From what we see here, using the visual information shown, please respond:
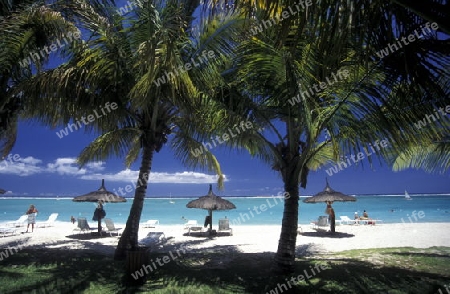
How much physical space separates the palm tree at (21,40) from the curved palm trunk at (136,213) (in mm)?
3031

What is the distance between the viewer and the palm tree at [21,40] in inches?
231

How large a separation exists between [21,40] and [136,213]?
464 centimetres

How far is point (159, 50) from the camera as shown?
5230mm

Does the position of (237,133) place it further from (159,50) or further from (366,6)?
(366,6)

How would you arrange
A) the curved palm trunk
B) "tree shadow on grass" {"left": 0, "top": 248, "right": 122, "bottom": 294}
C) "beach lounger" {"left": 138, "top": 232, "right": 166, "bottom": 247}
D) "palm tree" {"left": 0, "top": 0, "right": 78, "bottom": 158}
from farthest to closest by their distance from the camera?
"beach lounger" {"left": 138, "top": 232, "right": 166, "bottom": 247}
the curved palm trunk
"palm tree" {"left": 0, "top": 0, "right": 78, "bottom": 158}
"tree shadow on grass" {"left": 0, "top": 248, "right": 122, "bottom": 294}

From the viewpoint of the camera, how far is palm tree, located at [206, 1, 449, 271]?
2.83 m

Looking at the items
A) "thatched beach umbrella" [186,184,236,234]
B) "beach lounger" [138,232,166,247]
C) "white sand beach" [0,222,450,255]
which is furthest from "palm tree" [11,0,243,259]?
"thatched beach umbrella" [186,184,236,234]

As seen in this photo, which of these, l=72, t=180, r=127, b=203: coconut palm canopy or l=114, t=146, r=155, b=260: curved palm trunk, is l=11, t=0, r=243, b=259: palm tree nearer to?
l=114, t=146, r=155, b=260: curved palm trunk

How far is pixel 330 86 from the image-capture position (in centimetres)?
500

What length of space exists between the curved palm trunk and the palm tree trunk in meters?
3.60

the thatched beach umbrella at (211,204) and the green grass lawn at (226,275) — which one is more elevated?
the thatched beach umbrella at (211,204)

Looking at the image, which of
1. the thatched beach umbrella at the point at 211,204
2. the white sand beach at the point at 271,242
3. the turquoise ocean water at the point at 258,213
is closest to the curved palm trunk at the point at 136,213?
the white sand beach at the point at 271,242

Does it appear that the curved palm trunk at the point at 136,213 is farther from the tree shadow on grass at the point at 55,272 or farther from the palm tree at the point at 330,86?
the palm tree at the point at 330,86

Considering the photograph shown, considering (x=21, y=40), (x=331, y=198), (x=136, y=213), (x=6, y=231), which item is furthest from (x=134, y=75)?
(x=6, y=231)
